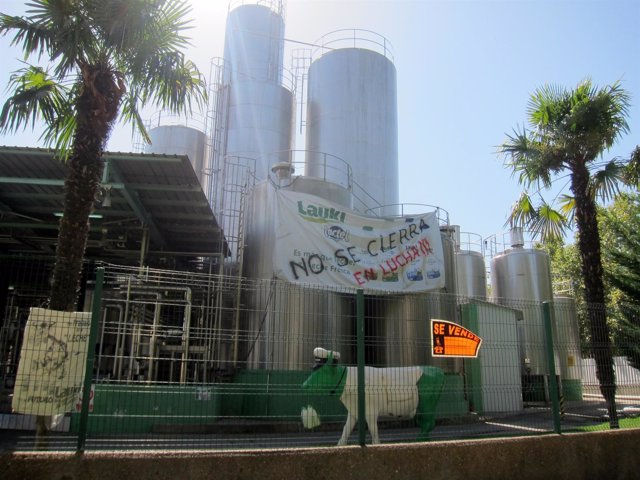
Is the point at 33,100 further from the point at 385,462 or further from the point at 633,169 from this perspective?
the point at 633,169

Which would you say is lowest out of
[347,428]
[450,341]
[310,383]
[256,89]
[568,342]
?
[347,428]

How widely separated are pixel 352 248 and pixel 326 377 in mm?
5717

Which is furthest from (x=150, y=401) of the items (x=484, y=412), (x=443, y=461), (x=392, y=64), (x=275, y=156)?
(x=392, y=64)

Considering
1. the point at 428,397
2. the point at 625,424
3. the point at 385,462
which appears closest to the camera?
the point at 385,462

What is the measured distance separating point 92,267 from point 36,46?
34.8ft

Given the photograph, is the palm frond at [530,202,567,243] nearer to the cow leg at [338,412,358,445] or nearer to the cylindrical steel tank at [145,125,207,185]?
the cow leg at [338,412,358,445]

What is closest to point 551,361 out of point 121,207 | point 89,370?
point 89,370

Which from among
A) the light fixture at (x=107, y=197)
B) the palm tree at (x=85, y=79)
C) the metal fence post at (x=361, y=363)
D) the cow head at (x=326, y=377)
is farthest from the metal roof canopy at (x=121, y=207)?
the metal fence post at (x=361, y=363)

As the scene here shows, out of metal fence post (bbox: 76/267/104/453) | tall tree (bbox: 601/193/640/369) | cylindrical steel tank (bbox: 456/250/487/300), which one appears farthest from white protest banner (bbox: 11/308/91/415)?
cylindrical steel tank (bbox: 456/250/487/300)

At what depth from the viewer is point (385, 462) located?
6180 millimetres

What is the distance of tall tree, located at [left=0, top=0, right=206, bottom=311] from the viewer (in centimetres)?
769

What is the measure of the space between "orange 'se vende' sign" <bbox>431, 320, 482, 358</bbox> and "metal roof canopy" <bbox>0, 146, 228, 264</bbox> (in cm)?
685

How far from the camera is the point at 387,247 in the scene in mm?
13773

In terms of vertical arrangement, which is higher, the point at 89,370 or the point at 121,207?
the point at 121,207
